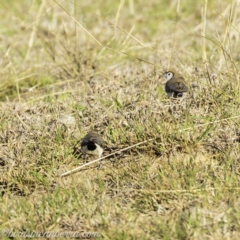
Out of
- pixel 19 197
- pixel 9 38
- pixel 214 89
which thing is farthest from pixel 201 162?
pixel 9 38

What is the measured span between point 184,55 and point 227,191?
9.25 ft

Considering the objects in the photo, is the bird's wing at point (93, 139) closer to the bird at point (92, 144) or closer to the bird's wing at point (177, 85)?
the bird at point (92, 144)

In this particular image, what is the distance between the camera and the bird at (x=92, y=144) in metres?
4.14

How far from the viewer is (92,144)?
13.6 feet

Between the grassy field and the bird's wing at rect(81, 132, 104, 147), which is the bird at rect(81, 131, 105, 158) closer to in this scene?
the bird's wing at rect(81, 132, 104, 147)

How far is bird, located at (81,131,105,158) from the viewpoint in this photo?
4.14 meters

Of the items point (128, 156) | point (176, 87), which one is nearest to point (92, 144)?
point (128, 156)

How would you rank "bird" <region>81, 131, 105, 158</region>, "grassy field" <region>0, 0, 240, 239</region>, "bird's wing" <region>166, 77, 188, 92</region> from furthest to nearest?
1. "bird's wing" <region>166, 77, 188, 92</region>
2. "bird" <region>81, 131, 105, 158</region>
3. "grassy field" <region>0, 0, 240, 239</region>

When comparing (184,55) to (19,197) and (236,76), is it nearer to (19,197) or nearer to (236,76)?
(236,76)

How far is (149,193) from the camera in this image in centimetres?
380

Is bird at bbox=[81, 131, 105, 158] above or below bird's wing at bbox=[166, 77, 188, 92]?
below

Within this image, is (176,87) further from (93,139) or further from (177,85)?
(93,139)

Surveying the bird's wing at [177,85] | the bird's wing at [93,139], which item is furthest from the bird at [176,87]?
the bird's wing at [93,139]

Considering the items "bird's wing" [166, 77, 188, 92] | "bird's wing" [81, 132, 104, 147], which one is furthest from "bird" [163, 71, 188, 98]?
"bird's wing" [81, 132, 104, 147]
